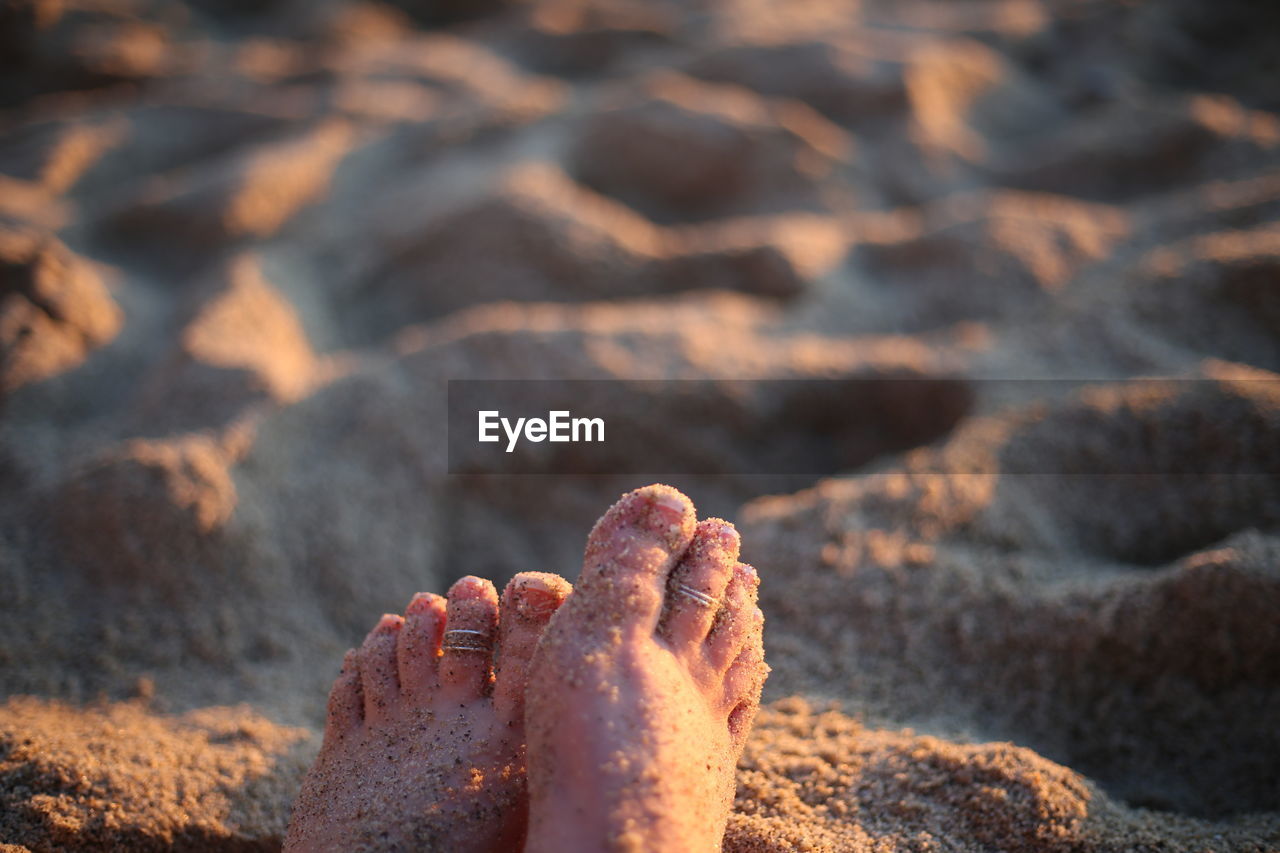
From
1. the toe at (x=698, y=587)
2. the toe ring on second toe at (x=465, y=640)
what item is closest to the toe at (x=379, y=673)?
the toe ring on second toe at (x=465, y=640)

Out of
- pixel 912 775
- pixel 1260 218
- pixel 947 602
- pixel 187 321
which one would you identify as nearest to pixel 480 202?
pixel 187 321

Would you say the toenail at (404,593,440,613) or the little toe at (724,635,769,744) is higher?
the toenail at (404,593,440,613)

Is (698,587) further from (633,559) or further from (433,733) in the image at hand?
(433,733)

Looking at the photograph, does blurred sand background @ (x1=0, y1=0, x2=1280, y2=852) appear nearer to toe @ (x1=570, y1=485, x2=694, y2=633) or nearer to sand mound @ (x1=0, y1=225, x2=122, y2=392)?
sand mound @ (x1=0, y1=225, x2=122, y2=392)

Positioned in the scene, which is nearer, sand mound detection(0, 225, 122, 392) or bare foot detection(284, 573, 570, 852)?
bare foot detection(284, 573, 570, 852)

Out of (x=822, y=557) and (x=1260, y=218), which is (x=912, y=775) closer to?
(x=822, y=557)
